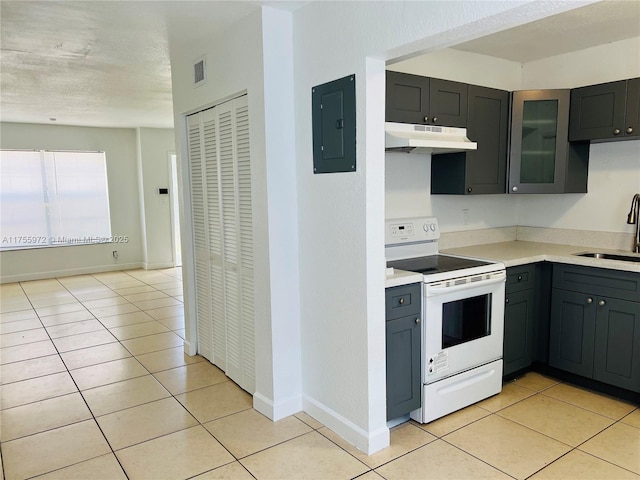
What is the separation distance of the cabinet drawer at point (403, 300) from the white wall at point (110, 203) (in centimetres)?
667

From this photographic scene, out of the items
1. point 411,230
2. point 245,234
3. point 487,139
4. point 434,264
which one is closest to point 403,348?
point 434,264

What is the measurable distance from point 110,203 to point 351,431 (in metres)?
6.68

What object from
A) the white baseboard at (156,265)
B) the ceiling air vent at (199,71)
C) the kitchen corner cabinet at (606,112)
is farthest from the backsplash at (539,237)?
the white baseboard at (156,265)

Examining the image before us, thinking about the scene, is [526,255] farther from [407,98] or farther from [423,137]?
[407,98]

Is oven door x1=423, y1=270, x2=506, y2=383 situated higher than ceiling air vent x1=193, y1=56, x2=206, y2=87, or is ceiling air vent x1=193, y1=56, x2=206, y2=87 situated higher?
ceiling air vent x1=193, y1=56, x2=206, y2=87

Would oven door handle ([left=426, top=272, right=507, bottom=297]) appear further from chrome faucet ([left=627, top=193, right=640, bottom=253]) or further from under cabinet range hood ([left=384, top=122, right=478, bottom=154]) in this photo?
chrome faucet ([left=627, top=193, right=640, bottom=253])

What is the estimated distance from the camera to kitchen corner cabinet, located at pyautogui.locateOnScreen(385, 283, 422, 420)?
2.50 meters

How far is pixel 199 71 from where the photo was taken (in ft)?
10.7

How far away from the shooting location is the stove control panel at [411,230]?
10.3 feet

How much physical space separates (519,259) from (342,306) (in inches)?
54.5

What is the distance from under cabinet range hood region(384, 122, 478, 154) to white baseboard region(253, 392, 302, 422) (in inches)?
65.7

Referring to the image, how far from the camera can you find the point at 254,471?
2262 millimetres

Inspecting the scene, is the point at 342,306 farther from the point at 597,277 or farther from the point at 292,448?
the point at 597,277

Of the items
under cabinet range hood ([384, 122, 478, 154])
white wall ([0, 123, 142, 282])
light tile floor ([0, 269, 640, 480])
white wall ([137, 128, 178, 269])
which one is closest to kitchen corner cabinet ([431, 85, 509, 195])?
under cabinet range hood ([384, 122, 478, 154])
